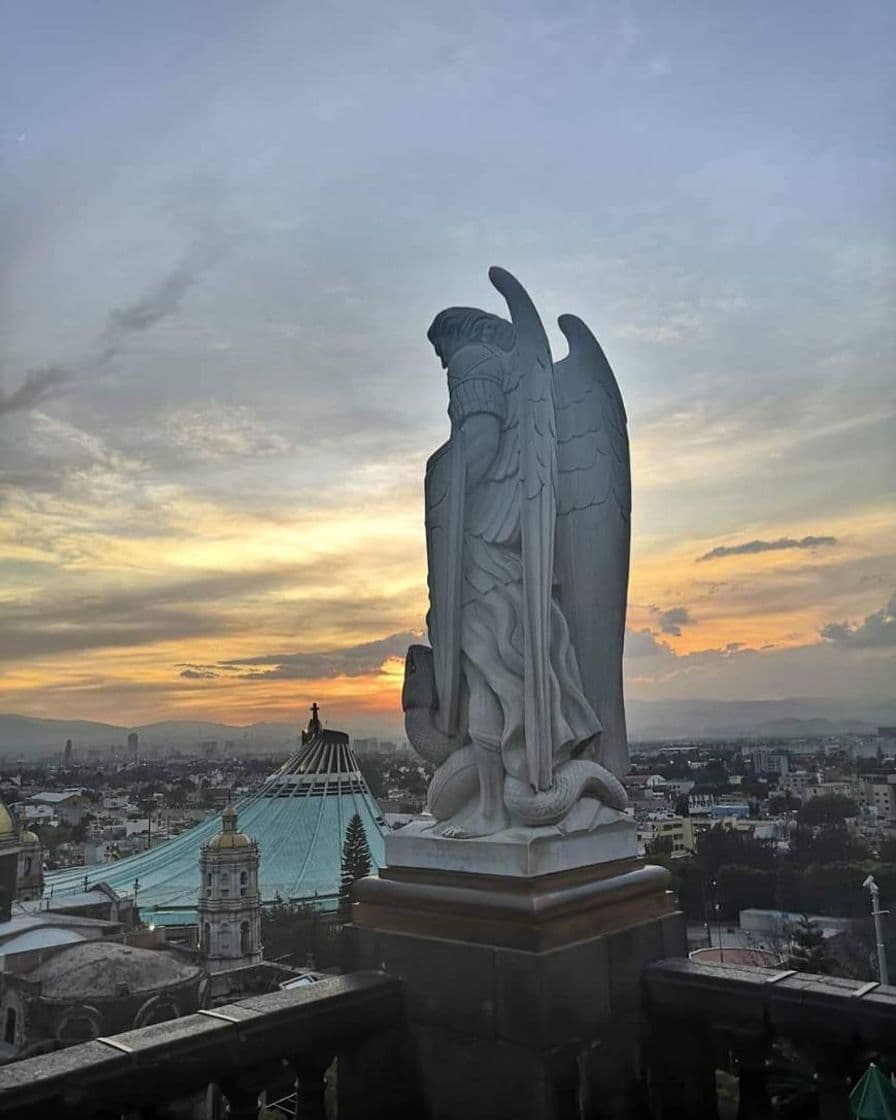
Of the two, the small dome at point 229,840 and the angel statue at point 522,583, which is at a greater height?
the angel statue at point 522,583

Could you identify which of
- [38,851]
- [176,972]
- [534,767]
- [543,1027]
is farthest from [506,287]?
[38,851]

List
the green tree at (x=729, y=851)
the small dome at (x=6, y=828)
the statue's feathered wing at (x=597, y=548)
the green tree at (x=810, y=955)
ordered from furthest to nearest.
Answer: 1. the small dome at (x=6, y=828)
2. the green tree at (x=729, y=851)
3. the green tree at (x=810, y=955)
4. the statue's feathered wing at (x=597, y=548)

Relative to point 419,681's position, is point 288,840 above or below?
below

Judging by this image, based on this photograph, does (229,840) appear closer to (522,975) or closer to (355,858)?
(355,858)

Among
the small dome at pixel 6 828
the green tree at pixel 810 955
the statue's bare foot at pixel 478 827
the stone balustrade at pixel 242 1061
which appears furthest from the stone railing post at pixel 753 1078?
the small dome at pixel 6 828

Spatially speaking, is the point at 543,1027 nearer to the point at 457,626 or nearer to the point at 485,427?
the point at 457,626

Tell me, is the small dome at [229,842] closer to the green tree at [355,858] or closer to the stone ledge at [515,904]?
the green tree at [355,858]

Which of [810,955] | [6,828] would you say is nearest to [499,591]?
[810,955]
